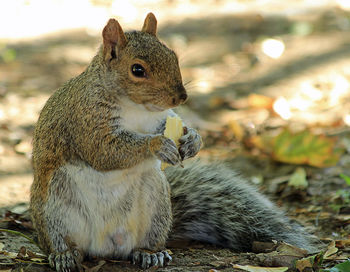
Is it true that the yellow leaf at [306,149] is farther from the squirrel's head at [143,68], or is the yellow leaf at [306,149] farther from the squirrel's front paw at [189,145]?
the squirrel's head at [143,68]

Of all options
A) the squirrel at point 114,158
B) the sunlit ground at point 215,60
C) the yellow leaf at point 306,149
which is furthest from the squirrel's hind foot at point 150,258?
the yellow leaf at point 306,149

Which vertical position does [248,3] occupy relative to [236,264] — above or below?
above

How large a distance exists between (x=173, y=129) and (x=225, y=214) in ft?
1.68

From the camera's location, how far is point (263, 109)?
170 inches

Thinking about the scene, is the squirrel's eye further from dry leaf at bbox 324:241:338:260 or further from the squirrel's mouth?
dry leaf at bbox 324:241:338:260

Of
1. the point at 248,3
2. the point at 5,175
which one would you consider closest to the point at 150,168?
the point at 5,175

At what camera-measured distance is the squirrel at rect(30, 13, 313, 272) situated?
2.18 metres

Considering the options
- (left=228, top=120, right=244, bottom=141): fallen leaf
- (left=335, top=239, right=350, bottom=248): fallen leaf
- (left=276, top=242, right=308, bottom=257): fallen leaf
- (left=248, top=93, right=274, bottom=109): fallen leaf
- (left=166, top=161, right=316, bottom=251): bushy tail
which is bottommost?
(left=276, top=242, right=308, bottom=257): fallen leaf

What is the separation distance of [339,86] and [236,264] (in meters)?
2.40

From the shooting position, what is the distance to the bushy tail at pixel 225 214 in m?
2.55

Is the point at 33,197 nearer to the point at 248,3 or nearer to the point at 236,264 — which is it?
the point at 236,264

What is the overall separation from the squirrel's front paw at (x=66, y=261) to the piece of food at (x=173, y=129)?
475 millimetres

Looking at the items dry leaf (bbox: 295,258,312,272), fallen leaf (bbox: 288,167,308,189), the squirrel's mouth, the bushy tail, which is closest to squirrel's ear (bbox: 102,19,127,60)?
the squirrel's mouth

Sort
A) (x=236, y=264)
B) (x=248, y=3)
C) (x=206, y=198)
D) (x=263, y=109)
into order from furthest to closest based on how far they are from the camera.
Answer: (x=248, y=3)
(x=263, y=109)
(x=206, y=198)
(x=236, y=264)
